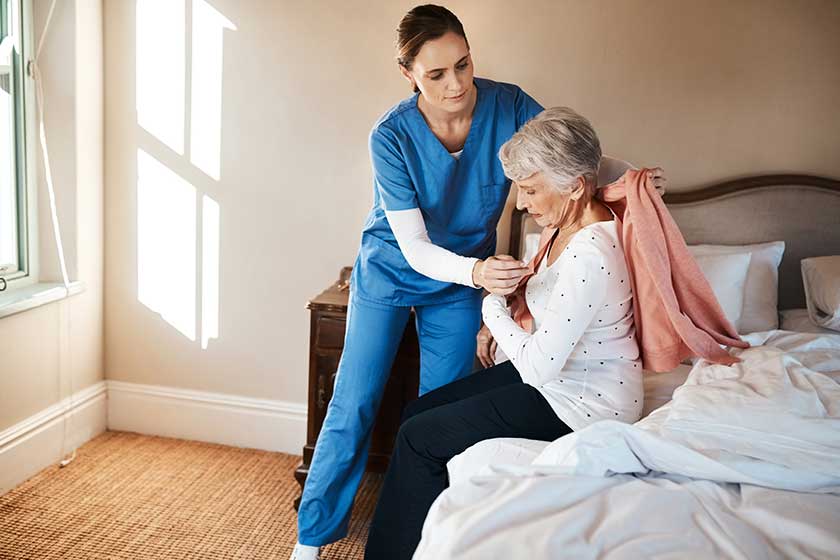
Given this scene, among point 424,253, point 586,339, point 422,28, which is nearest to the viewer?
point 586,339

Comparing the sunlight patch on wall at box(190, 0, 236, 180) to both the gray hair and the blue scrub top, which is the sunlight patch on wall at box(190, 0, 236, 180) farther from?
the gray hair

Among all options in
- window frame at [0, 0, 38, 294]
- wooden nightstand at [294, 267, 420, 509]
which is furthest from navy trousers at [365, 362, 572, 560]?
window frame at [0, 0, 38, 294]

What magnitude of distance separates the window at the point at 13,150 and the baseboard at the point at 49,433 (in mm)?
496

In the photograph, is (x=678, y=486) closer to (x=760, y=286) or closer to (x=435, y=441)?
(x=435, y=441)

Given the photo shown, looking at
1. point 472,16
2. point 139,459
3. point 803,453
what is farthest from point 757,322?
point 139,459

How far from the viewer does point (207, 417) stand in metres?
3.31

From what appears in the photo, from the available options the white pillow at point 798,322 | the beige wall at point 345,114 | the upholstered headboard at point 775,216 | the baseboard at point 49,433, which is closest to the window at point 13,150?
the beige wall at point 345,114

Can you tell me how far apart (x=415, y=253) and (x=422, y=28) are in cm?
60

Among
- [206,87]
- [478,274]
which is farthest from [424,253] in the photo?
[206,87]

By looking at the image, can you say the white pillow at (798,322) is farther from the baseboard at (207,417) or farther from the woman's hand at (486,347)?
the baseboard at (207,417)

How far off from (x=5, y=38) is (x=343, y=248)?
4.44 ft

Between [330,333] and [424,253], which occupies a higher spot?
[424,253]

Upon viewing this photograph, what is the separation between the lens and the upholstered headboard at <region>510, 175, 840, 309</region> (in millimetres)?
2826

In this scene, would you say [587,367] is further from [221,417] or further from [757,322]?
[221,417]
